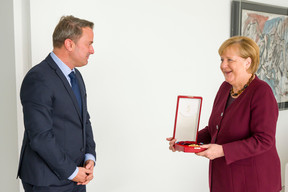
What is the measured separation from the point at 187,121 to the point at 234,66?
432 mm

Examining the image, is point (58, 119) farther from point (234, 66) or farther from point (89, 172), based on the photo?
point (234, 66)

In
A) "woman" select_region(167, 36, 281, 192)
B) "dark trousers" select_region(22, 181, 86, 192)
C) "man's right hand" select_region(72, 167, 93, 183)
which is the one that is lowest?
"dark trousers" select_region(22, 181, 86, 192)

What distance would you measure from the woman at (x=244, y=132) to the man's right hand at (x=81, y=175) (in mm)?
674

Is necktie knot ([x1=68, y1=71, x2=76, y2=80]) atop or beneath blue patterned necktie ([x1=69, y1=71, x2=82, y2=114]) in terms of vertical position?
atop

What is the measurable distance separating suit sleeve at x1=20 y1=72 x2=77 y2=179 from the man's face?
25 centimetres

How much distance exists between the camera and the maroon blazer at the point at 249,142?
174cm

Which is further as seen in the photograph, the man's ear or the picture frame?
the picture frame

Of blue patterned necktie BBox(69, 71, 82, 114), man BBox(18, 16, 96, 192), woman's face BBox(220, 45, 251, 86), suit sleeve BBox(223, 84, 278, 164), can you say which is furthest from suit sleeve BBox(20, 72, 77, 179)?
woman's face BBox(220, 45, 251, 86)

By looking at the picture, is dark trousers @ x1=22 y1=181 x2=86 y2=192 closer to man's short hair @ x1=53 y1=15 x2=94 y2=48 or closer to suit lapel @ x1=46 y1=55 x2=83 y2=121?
suit lapel @ x1=46 y1=55 x2=83 y2=121

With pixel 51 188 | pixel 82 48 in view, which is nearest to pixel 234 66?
pixel 82 48

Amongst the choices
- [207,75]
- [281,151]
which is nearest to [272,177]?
[207,75]

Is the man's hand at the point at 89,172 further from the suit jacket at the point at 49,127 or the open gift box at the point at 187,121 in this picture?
the open gift box at the point at 187,121

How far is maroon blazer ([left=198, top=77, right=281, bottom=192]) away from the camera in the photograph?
5.72 ft

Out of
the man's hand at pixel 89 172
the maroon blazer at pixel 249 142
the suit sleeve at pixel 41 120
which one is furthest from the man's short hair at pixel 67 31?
the maroon blazer at pixel 249 142
